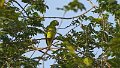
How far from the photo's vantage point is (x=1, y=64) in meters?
4.34

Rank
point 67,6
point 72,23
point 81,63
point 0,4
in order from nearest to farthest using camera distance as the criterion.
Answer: point 67,6 < point 81,63 < point 0,4 < point 72,23

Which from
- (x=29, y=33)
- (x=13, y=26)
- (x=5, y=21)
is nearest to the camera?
(x=5, y=21)

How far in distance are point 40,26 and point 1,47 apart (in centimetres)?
83

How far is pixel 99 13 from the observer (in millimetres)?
4082

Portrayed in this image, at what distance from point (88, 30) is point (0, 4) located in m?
2.19

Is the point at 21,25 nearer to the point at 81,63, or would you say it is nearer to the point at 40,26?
the point at 40,26

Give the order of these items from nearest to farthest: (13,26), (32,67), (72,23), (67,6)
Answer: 1. (67,6)
2. (13,26)
3. (32,67)
4. (72,23)

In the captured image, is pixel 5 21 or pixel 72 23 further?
pixel 72 23

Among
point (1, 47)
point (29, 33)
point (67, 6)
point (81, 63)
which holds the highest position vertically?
point (29, 33)

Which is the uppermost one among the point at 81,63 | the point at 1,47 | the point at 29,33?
the point at 29,33

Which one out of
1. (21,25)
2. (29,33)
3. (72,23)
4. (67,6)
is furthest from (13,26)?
(67,6)

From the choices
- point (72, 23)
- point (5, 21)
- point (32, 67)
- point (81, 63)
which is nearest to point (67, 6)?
point (81, 63)

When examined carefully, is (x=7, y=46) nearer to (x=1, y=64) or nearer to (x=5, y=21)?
(x=1, y=64)

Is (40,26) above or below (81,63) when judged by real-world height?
above
